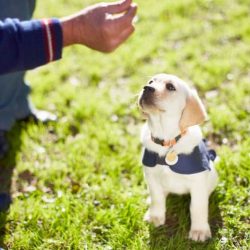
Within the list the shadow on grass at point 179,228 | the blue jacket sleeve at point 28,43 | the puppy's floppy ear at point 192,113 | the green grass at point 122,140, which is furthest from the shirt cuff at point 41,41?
the shadow on grass at point 179,228

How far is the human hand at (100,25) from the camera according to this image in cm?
261

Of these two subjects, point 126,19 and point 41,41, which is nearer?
point 41,41

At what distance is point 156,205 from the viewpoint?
299 centimetres

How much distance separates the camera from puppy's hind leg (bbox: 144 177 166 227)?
2.94 m

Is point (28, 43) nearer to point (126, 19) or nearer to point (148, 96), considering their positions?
point (126, 19)

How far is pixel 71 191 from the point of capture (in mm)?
3393

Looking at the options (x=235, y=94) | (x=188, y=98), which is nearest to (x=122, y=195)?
(x=188, y=98)

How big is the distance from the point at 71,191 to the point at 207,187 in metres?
0.91

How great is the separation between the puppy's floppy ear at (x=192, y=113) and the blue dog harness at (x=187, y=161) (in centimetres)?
20

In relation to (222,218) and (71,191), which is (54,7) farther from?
(222,218)

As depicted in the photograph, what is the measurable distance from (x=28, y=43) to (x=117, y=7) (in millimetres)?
481

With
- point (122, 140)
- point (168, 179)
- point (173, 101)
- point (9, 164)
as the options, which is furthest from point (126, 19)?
point (9, 164)

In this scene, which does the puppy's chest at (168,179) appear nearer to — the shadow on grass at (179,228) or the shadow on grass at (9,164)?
the shadow on grass at (179,228)

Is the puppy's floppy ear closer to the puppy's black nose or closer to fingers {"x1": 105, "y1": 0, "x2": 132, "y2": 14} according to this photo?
the puppy's black nose
